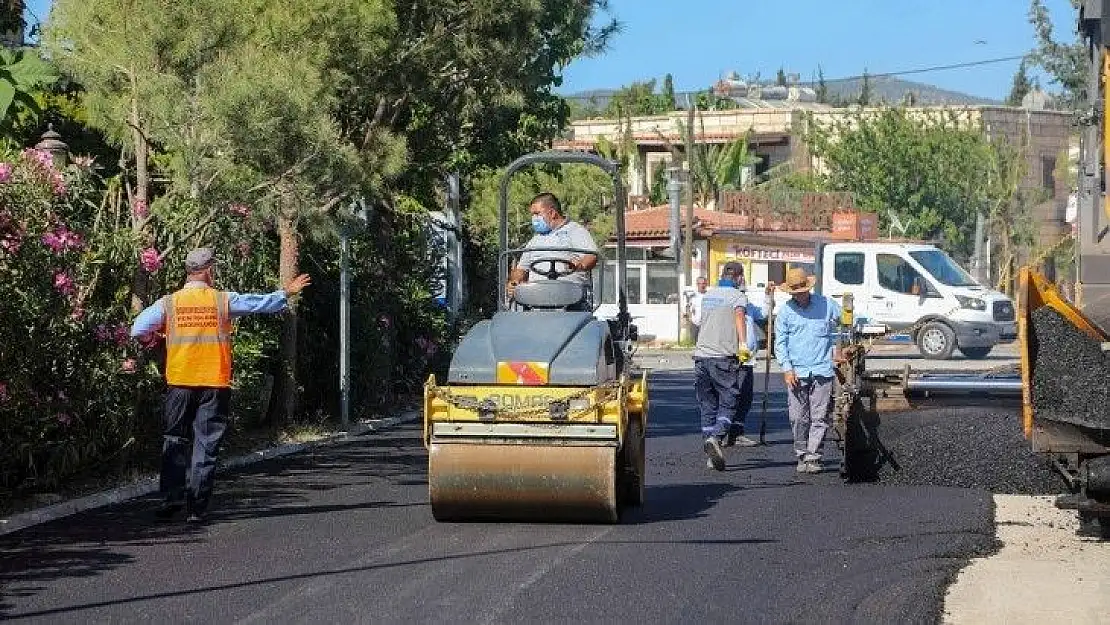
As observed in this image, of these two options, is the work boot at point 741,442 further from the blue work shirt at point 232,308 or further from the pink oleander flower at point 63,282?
the pink oleander flower at point 63,282

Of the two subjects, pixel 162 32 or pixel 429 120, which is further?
pixel 429 120

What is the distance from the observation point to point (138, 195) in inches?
638

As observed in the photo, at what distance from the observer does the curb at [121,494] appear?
41.2ft

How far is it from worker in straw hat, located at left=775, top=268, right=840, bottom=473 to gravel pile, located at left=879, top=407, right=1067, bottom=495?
913 mm

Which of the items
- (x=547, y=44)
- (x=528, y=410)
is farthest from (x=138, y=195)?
(x=547, y=44)

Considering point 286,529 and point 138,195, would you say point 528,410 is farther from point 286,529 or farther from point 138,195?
point 138,195

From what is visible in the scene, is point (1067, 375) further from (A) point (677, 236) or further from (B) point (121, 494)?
(A) point (677, 236)

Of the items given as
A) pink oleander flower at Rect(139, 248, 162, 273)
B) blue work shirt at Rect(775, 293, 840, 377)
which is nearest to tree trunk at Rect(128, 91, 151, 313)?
pink oleander flower at Rect(139, 248, 162, 273)

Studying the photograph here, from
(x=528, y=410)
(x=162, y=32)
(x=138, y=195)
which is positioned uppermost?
(x=162, y=32)

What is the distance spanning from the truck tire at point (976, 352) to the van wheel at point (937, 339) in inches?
13.1

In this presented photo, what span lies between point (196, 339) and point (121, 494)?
6.39ft

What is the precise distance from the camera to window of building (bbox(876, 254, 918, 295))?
3819 cm

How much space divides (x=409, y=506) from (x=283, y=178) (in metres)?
4.75

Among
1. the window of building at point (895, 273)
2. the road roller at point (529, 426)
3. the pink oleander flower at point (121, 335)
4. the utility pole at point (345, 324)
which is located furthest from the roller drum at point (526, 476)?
the window of building at point (895, 273)
